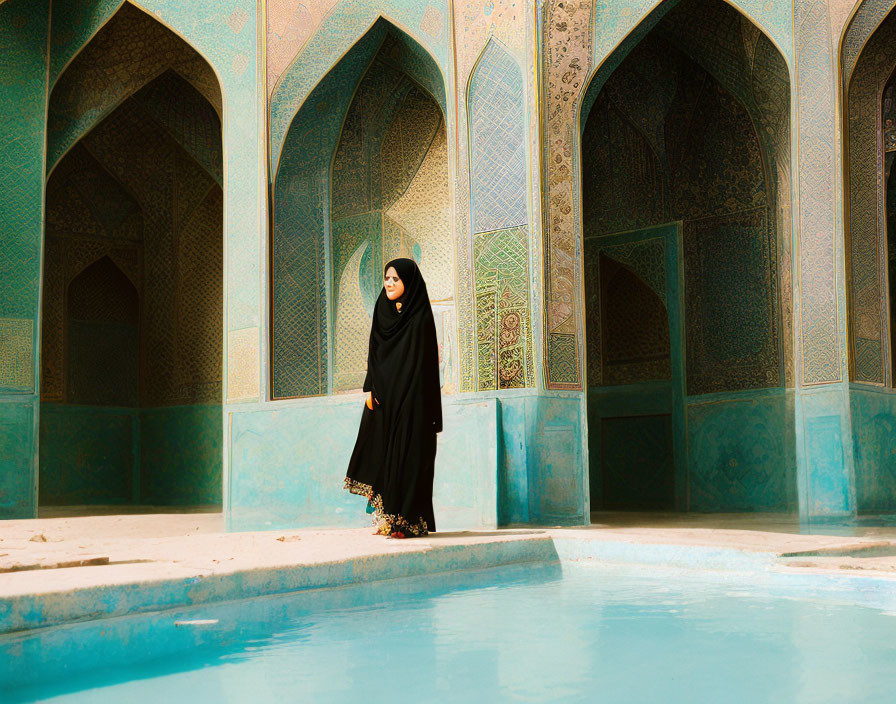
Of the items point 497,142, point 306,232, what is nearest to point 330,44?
point 306,232

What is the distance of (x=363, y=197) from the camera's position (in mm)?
9023

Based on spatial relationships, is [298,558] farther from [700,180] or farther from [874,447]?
[700,180]

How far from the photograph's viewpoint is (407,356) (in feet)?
16.6

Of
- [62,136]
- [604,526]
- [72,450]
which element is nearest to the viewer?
[604,526]

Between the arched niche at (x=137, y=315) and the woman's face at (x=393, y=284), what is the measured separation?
22.4 ft

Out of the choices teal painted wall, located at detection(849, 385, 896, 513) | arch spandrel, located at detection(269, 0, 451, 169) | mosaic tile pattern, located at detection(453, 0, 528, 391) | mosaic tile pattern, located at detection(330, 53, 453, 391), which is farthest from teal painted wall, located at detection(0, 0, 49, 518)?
teal painted wall, located at detection(849, 385, 896, 513)

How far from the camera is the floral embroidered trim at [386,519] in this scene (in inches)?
197

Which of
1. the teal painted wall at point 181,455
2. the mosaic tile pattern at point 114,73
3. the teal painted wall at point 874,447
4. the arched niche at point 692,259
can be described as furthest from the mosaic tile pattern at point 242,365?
the teal painted wall at point 874,447

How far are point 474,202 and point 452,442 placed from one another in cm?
168

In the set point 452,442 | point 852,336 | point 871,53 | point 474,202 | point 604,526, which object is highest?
point 871,53

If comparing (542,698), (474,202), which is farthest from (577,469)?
(542,698)

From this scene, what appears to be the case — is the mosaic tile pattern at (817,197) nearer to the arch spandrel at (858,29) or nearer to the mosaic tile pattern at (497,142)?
the arch spandrel at (858,29)

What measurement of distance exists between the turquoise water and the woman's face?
1.81 meters

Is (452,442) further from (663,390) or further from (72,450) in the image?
(72,450)
